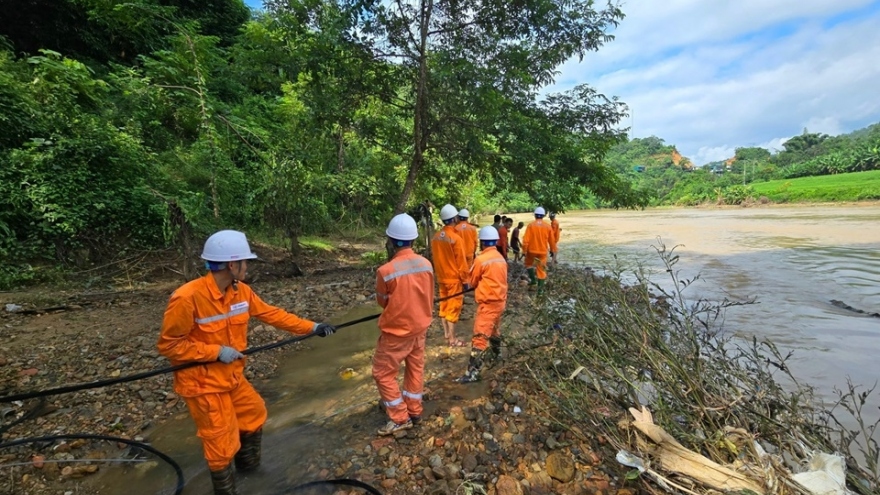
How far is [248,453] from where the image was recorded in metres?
2.87

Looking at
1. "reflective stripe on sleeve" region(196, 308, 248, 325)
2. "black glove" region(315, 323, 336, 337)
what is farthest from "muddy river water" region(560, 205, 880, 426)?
"reflective stripe on sleeve" region(196, 308, 248, 325)

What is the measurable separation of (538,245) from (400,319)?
208 inches

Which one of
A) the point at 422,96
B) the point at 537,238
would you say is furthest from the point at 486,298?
the point at 422,96

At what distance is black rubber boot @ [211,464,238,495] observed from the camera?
8.25ft

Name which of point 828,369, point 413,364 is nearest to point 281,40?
point 413,364

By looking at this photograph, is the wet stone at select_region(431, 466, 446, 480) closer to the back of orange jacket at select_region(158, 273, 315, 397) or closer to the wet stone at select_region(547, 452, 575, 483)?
the wet stone at select_region(547, 452, 575, 483)

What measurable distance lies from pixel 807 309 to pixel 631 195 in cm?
396

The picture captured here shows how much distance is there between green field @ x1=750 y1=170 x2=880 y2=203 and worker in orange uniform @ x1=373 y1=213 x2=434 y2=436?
166 feet

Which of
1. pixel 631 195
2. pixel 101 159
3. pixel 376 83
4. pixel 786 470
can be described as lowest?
pixel 786 470

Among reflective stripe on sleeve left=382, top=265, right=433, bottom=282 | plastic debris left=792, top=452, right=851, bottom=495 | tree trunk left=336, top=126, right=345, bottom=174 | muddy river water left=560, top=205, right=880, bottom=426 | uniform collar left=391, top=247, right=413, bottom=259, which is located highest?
tree trunk left=336, top=126, right=345, bottom=174

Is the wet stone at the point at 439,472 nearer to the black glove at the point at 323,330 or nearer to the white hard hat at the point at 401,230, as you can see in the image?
the black glove at the point at 323,330

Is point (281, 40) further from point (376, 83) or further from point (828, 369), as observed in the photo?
point (828, 369)

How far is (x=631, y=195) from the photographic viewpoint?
855 cm

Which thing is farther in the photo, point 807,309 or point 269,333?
point 807,309
